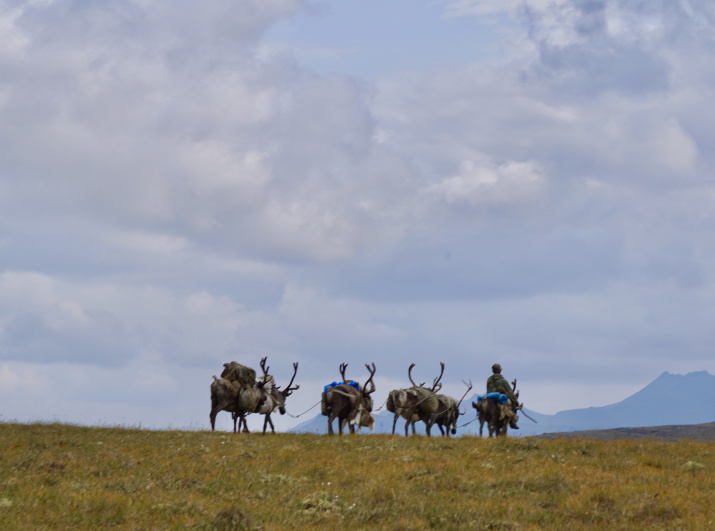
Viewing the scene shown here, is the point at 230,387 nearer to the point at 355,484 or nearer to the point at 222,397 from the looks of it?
the point at 222,397

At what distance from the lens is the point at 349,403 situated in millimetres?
30422

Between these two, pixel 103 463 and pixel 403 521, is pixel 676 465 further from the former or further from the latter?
pixel 103 463

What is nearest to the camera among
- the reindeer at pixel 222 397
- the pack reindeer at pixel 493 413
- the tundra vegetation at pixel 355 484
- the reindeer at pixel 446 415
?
the tundra vegetation at pixel 355 484

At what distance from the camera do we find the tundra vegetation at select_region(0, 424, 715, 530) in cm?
1352

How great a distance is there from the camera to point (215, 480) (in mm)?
16875

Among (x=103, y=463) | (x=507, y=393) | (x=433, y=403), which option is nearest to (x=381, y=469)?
(x=103, y=463)

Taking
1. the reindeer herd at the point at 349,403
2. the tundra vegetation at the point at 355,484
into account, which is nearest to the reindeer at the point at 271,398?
the reindeer herd at the point at 349,403

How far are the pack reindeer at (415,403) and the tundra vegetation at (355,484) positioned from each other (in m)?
9.16

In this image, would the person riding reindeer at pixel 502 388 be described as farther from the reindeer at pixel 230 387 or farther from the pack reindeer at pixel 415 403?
the reindeer at pixel 230 387

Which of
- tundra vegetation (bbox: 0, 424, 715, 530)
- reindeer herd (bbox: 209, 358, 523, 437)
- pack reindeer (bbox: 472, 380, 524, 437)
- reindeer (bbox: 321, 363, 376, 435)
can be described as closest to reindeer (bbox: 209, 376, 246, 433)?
reindeer herd (bbox: 209, 358, 523, 437)

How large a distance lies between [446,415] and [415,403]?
267 centimetres

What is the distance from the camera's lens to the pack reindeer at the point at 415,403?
3322 centimetres

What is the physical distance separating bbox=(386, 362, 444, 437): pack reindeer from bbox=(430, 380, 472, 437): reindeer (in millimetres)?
389

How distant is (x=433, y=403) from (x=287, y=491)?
18.2 meters
